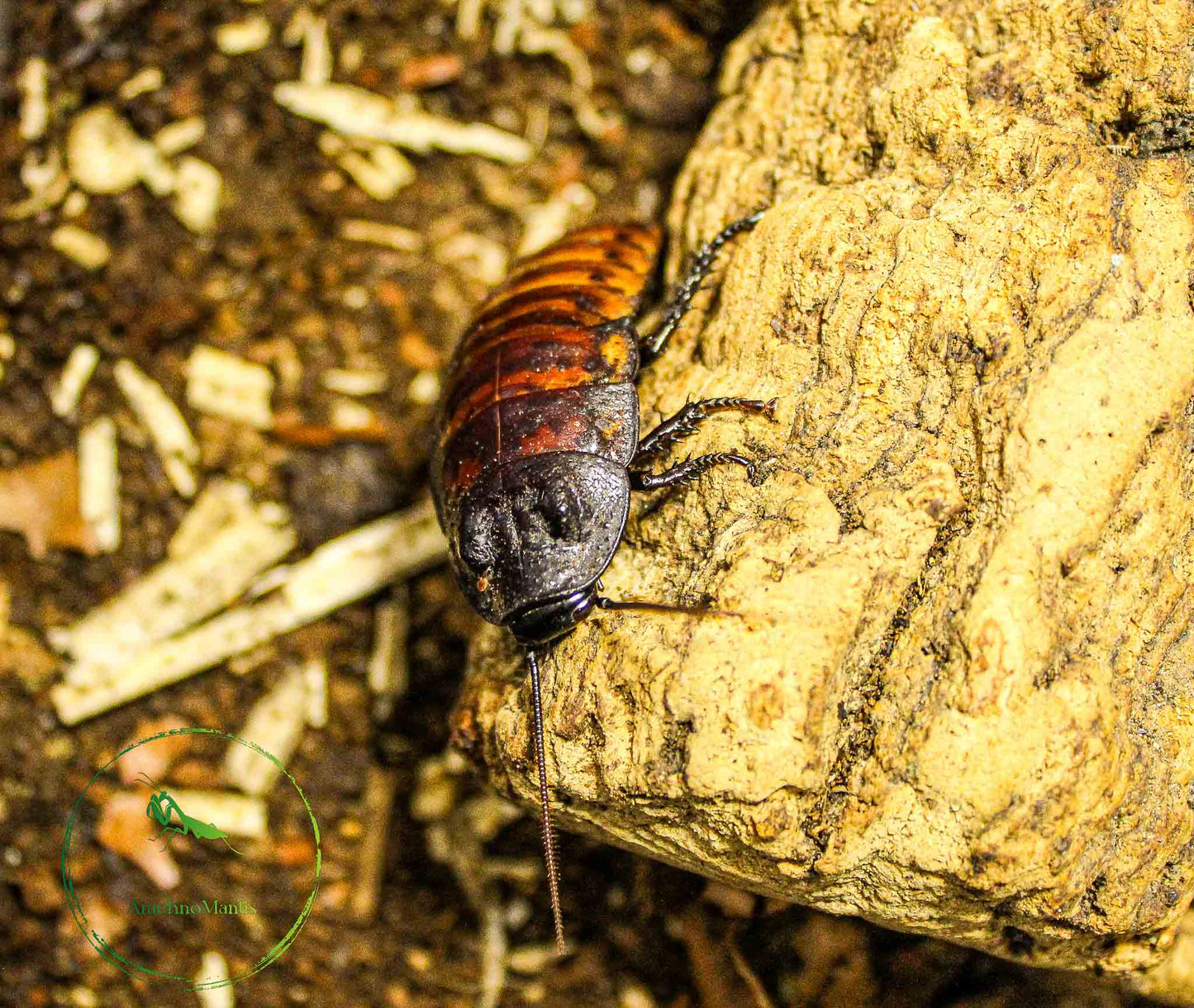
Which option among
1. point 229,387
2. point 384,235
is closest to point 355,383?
point 229,387

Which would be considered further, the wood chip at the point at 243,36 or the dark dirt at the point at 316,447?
the wood chip at the point at 243,36

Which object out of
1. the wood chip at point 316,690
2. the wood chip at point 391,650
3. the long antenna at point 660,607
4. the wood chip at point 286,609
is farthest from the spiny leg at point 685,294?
the wood chip at point 316,690

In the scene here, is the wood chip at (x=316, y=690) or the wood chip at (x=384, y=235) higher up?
the wood chip at (x=384, y=235)

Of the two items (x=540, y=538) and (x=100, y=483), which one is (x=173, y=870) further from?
(x=540, y=538)

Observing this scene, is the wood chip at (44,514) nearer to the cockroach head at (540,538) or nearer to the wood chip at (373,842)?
the wood chip at (373,842)

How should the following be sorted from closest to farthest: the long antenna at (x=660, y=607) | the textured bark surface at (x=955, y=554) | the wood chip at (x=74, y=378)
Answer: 1. the textured bark surface at (x=955, y=554)
2. the long antenna at (x=660, y=607)
3. the wood chip at (x=74, y=378)

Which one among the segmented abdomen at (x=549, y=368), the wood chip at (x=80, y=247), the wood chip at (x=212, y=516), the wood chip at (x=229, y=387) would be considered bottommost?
the wood chip at (x=212, y=516)

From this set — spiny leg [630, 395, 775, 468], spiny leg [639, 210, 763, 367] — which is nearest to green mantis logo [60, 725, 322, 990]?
spiny leg [630, 395, 775, 468]
